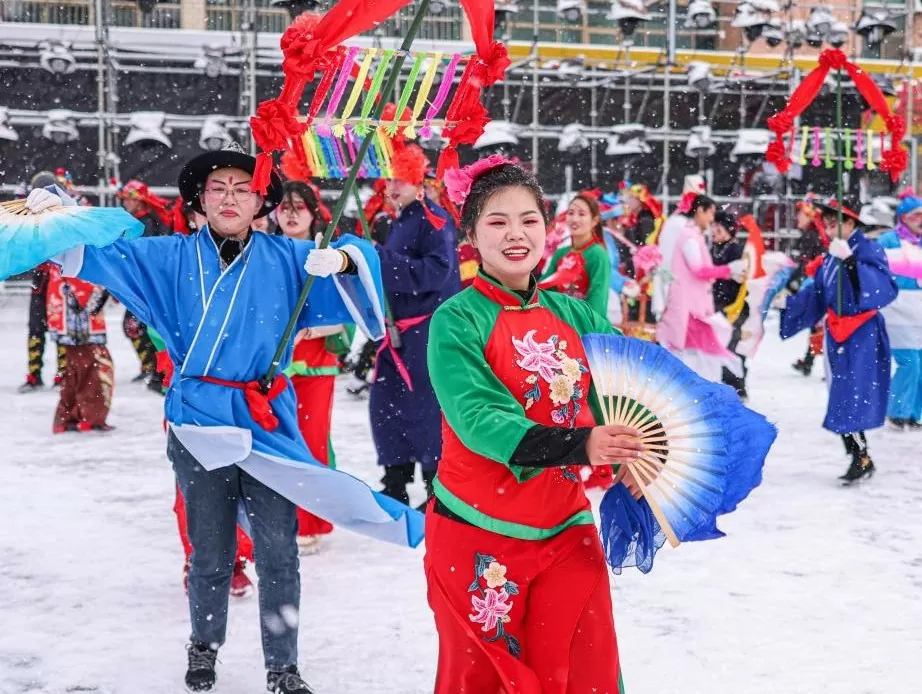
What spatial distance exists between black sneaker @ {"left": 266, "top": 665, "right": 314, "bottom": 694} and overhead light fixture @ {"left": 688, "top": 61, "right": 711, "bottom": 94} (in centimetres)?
1516

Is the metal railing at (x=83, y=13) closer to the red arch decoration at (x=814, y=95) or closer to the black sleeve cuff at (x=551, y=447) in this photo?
the red arch decoration at (x=814, y=95)

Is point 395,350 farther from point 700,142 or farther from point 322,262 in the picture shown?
point 700,142

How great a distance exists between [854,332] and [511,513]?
4.98m

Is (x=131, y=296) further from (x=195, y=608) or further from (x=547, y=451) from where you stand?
(x=547, y=451)

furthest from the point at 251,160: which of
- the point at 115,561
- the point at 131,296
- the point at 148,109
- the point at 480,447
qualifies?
the point at 148,109

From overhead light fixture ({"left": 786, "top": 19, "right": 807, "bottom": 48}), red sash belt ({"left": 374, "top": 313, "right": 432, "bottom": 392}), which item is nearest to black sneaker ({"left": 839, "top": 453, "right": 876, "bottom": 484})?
red sash belt ({"left": 374, "top": 313, "right": 432, "bottom": 392})

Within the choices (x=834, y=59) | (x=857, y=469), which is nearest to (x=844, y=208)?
(x=834, y=59)

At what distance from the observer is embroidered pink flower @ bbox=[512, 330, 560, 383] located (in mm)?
2285

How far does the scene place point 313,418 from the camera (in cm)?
514

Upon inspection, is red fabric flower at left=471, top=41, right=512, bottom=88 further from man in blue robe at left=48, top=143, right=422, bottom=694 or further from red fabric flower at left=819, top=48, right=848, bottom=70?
red fabric flower at left=819, top=48, right=848, bottom=70

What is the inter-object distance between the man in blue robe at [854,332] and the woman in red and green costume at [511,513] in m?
4.55

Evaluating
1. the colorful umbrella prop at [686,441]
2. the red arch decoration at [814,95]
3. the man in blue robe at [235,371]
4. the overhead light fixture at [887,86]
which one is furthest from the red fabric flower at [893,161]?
the overhead light fixture at [887,86]

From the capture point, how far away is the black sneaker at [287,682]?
10.8 ft

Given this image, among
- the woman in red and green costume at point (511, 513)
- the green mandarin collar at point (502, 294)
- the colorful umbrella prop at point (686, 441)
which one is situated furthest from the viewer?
the green mandarin collar at point (502, 294)
